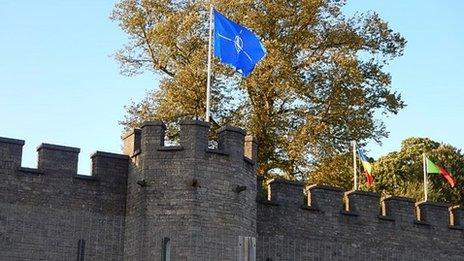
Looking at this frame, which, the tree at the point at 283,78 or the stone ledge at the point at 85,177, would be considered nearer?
the stone ledge at the point at 85,177

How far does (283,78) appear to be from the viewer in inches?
1548

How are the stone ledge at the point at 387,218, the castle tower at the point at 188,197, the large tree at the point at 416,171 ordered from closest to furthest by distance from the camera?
the castle tower at the point at 188,197
the stone ledge at the point at 387,218
the large tree at the point at 416,171

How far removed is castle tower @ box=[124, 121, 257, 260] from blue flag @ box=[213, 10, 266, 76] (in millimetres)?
3186

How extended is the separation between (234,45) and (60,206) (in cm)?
680

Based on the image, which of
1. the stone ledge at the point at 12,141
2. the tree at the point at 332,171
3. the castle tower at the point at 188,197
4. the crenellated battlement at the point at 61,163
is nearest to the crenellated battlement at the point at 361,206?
the castle tower at the point at 188,197

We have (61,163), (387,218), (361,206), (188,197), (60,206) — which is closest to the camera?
(188,197)

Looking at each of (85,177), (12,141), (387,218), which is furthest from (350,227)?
(12,141)

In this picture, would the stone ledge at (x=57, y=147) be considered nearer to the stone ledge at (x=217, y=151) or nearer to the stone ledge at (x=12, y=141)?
the stone ledge at (x=12, y=141)

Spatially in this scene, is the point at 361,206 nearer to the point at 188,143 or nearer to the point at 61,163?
the point at 188,143

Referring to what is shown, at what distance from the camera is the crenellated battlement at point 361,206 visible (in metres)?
27.0

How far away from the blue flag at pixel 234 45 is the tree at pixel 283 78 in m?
10.1

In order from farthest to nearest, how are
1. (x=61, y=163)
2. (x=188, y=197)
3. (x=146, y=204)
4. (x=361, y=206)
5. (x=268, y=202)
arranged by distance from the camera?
(x=361, y=206), (x=268, y=202), (x=61, y=163), (x=146, y=204), (x=188, y=197)

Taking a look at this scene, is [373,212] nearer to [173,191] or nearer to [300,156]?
[173,191]

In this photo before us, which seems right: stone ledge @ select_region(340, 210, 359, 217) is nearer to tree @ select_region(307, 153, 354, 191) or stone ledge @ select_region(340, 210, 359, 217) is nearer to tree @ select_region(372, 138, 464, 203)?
tree @ select_region(307, 153, 354, 191)
